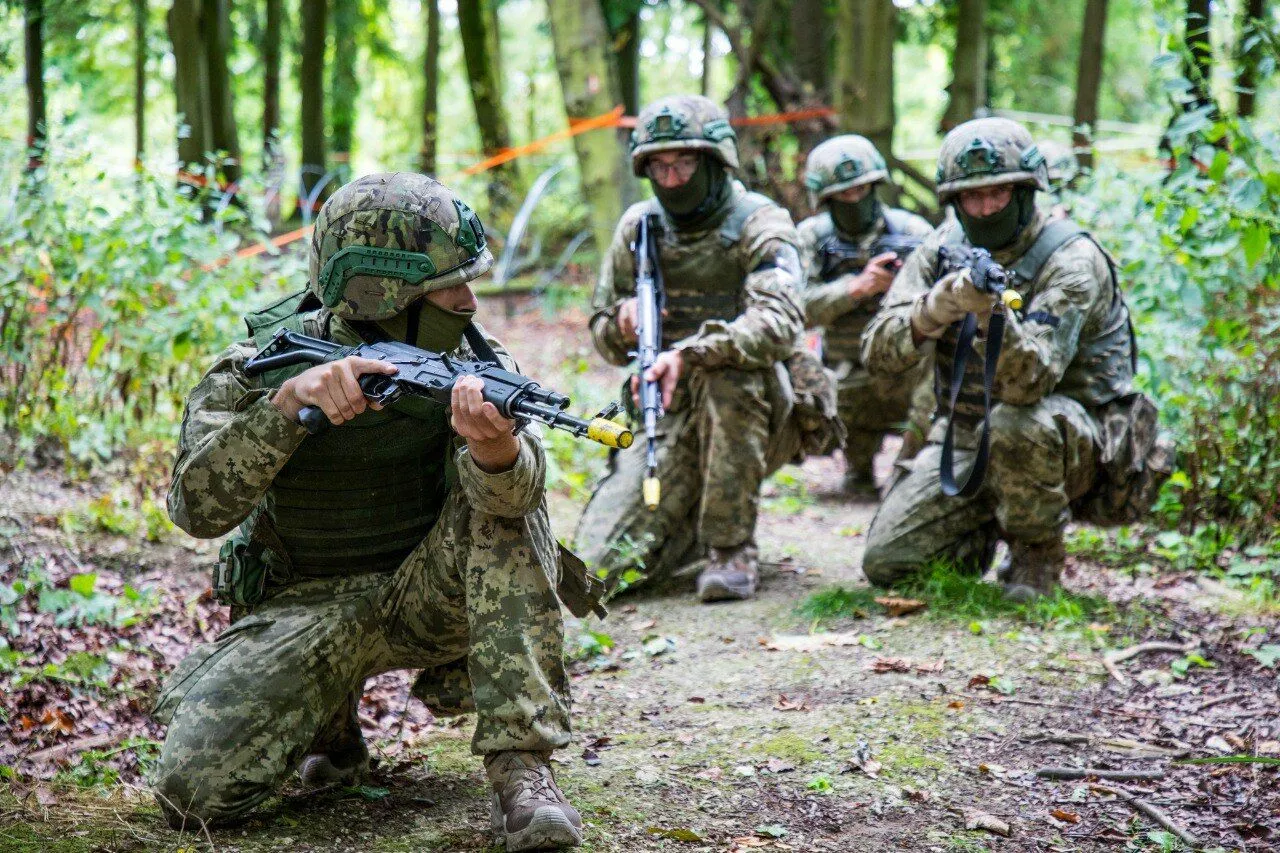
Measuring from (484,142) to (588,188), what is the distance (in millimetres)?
6528

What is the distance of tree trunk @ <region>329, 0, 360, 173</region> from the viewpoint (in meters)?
16.8

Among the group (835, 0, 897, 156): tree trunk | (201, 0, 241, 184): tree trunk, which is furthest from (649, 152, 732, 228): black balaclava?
(201, 0, 241, 184): tree trunk

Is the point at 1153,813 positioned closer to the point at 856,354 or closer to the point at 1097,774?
the point at 1097,774

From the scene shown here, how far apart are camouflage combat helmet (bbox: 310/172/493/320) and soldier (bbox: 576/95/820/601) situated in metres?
2.26

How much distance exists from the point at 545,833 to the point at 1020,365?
2904 millimetres

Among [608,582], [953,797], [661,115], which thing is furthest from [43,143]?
[953,797]

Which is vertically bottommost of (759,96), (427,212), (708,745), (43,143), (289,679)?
(708,745)

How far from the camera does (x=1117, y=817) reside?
133 inches

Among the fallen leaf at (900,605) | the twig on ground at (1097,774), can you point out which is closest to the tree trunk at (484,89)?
the fallen leaf at (900,605)

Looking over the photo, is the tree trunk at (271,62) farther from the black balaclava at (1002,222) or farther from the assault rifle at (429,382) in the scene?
the assault rifle at (429,382)

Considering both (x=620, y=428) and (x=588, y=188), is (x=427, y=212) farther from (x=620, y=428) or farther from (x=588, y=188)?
(x=588, y=188)

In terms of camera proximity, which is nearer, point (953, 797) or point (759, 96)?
point (953, 797)

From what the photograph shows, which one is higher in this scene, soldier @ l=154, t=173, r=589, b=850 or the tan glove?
the tan glove

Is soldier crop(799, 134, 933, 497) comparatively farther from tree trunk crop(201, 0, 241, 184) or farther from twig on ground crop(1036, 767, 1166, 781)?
tree trunk crop(201, 0, 241, 184)
